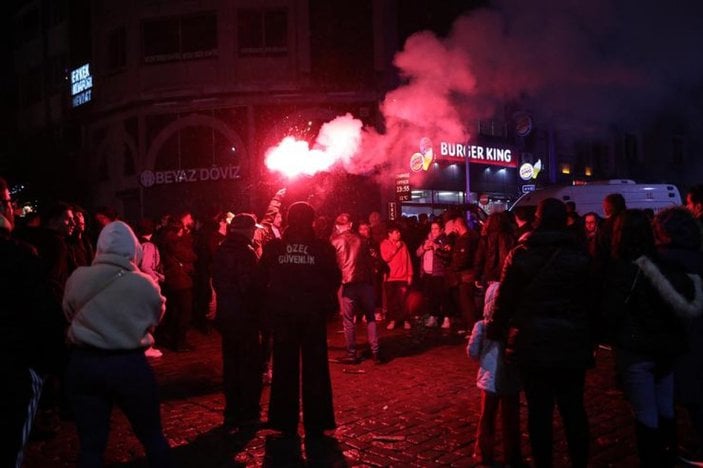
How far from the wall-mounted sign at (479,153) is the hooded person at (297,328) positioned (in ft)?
67.6

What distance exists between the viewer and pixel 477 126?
28.7 meters

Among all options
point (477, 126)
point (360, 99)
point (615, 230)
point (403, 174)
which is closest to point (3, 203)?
point (615, 230)

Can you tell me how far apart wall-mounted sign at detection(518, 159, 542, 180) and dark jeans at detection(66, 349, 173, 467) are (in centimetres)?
2954

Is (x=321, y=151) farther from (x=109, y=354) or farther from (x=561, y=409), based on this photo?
(x=109, y=354)

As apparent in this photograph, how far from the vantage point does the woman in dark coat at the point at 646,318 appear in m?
4.13

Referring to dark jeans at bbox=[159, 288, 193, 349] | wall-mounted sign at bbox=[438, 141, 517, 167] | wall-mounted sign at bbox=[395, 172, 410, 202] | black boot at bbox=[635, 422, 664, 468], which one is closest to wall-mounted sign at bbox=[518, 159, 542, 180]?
wall-mounted sign at bbox=[438, 141, 517, 167]

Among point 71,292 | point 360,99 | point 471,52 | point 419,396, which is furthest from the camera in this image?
point 360,99

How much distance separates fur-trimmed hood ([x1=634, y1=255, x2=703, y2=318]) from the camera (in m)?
4.11

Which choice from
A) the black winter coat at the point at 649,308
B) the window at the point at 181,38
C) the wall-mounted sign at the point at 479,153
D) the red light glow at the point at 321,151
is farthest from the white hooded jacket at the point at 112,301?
the wall-mounted sign at the point at 479,153

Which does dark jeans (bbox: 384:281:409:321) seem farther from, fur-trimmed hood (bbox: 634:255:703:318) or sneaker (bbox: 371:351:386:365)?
fur-trimmed hood (bbox: 634:255:703:318)

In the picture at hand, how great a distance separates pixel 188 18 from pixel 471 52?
1254 centimetres

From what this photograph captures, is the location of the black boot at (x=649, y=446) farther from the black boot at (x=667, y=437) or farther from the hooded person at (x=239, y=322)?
the hooded person at (x=239, y=322)

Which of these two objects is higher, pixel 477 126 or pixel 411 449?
pixel 477 126

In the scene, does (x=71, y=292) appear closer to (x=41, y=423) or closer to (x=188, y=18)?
(x=41, y=423)
